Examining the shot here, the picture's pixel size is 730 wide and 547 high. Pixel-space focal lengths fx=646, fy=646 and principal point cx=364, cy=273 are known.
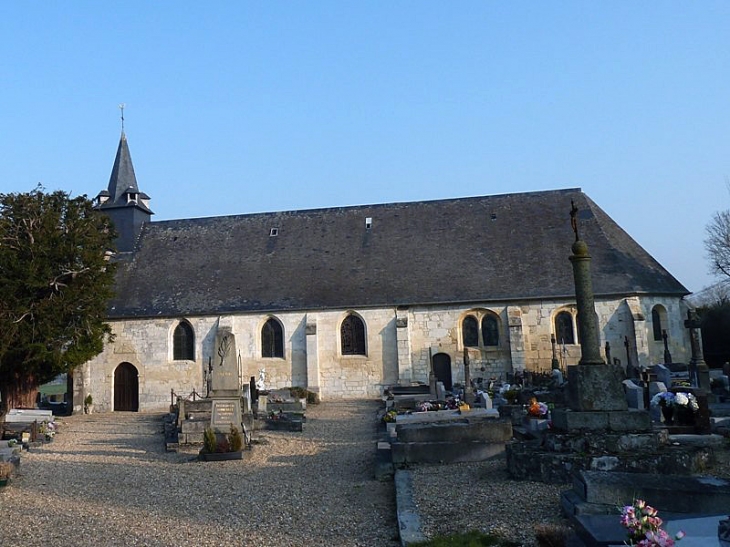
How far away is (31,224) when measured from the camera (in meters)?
21.0

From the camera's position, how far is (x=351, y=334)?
26078 mm

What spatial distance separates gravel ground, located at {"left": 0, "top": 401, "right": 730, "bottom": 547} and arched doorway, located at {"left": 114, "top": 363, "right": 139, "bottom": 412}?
14156mm

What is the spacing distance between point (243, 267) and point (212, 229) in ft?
11.7

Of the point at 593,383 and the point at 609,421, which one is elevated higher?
the point at 593,383

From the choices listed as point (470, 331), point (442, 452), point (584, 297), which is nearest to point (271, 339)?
point (470, 331)

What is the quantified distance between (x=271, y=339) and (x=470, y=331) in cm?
807

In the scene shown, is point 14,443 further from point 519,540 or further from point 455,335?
point 455,335

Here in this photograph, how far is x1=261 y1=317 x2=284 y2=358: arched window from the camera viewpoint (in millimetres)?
26406

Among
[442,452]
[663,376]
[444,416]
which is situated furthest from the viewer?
[663,376]

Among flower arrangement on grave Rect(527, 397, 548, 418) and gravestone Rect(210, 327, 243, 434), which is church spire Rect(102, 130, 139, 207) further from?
flower arrangement on grave Rect(527, 397, 548, 418)

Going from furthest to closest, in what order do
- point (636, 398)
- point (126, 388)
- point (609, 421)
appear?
point (126, 388)
point (636, 398)
point (609, 421)

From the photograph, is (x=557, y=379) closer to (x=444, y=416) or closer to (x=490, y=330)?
(x=490, y=330)

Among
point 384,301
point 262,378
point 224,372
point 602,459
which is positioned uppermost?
point 384,301

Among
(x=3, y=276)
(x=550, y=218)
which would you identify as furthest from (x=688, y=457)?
(x=550, y=218)
